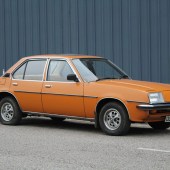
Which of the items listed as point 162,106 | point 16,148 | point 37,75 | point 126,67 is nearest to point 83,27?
point 126,67

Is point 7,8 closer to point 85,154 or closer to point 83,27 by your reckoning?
point 83,27

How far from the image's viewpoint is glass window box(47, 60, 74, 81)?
11.0 metres

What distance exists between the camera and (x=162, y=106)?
981 cm

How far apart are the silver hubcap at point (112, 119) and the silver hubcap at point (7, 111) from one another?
250cm

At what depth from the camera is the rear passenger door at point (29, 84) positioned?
11281 millimetres

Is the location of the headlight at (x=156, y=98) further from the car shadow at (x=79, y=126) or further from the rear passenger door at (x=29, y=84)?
the rear passenger door at (x=29, y=84)

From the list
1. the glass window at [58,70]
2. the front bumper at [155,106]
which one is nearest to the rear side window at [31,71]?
the glass window at [58,70]

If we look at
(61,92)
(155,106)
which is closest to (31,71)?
(61,92)

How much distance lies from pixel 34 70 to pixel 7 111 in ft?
3.59

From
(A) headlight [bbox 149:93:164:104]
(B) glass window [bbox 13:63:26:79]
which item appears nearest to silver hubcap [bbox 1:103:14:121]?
(B) glass window [bbox 13:63:26:79]

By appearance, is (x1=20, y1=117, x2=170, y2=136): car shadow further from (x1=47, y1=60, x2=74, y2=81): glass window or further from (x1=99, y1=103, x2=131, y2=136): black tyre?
(x1=47, y1=60, x2=74, y2=81): glass window

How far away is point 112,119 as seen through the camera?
33.2ft

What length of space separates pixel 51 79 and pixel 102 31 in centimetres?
576

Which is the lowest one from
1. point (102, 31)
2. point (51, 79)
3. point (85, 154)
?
point (85, 154)
